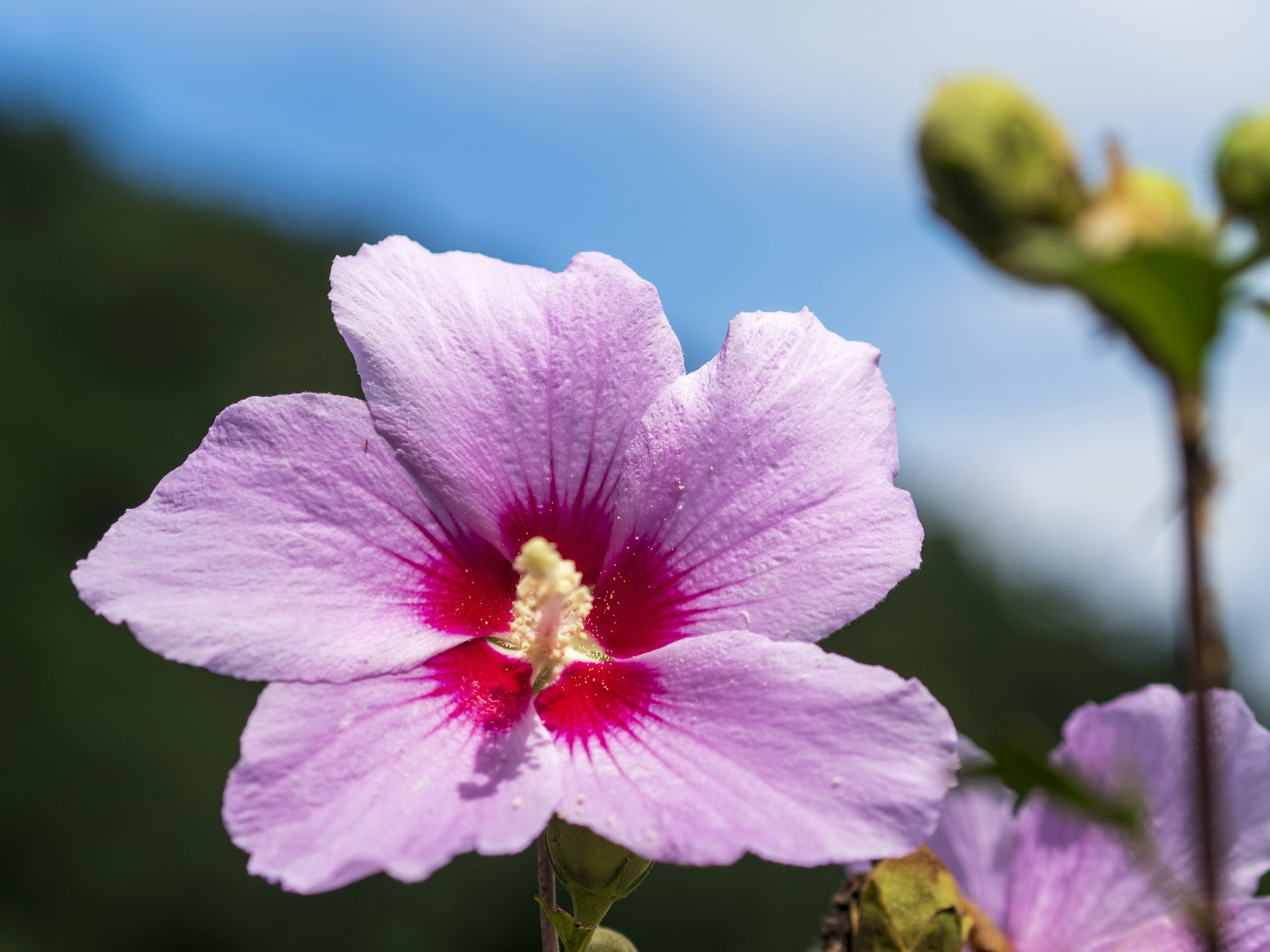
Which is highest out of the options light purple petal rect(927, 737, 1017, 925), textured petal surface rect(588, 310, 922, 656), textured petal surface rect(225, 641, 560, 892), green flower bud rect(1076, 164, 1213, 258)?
green flower bud rect(1076, 164, 1213, 258)

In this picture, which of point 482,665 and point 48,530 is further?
point 48,530

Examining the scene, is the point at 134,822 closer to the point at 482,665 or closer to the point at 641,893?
the point at 641,893

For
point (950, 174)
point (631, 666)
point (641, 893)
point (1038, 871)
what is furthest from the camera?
point (641, 893)

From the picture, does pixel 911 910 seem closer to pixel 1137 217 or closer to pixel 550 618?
pixel 550 618

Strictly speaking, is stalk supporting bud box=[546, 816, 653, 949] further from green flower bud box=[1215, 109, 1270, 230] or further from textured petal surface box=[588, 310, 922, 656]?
green flower bud box=[1215, 109, 1270, 230]

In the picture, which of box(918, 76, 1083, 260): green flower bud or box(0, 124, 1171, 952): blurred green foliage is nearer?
box(918, 76, 1083, 260): green flower bud

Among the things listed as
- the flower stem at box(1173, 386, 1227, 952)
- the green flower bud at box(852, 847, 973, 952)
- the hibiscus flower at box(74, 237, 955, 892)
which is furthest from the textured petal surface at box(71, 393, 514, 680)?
the flower stem at box(1173, 386, 1227, 952)

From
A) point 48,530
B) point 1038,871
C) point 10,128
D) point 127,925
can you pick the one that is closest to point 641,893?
point 127,925
